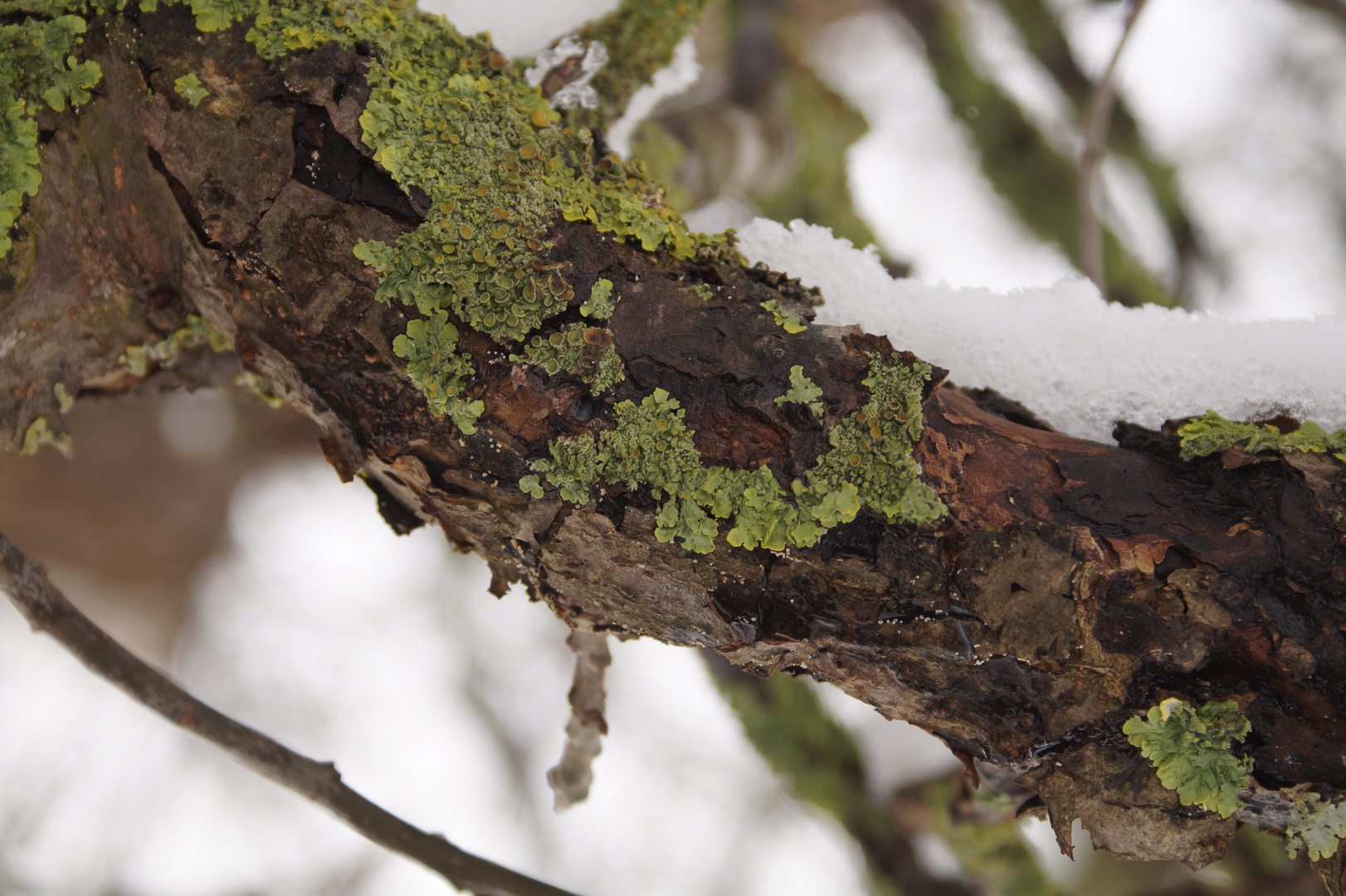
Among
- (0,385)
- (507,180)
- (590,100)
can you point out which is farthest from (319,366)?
(590,100)

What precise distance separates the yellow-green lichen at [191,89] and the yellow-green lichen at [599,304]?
0.61m

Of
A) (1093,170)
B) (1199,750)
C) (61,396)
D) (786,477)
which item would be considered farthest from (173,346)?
(1093,170)

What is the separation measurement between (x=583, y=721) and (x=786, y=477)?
0.69 meters

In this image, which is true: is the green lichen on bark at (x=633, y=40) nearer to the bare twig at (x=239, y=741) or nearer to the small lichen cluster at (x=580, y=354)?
the small lichen cluster at (x=580, y=354)

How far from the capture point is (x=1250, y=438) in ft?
3.48

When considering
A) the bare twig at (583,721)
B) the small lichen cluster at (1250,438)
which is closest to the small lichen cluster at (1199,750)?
the small lichen cluster at (1250,438)

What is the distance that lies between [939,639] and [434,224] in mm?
906

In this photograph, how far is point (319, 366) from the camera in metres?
1.11

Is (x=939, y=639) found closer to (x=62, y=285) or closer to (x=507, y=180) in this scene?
(x=507, y=180)

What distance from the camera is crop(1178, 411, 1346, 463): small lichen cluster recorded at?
3.42ft

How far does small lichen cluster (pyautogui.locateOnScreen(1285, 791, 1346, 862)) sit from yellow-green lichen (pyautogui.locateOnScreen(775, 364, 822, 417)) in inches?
32.0

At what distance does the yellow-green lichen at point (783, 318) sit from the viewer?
42.7 inches

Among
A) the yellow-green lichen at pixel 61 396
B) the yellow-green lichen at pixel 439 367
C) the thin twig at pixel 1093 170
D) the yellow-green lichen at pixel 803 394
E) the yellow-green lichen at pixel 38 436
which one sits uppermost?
the thin twig at pixel 1093 170

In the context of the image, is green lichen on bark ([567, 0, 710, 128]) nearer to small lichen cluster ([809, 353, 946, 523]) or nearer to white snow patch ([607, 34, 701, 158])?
white snow patch ([607, 34, 701, 158])
